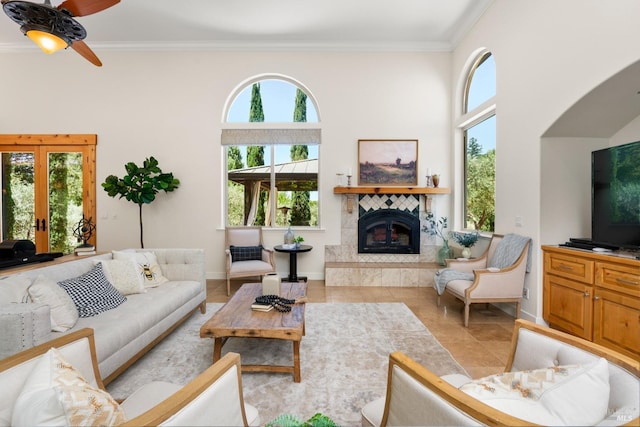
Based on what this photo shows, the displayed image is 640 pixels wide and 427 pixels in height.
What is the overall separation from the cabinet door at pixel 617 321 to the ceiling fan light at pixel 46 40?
4.81 m

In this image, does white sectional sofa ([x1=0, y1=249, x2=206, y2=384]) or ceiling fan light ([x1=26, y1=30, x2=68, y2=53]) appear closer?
white sectional sofa ([x1=0, y1=249, x2=206, y2=384])

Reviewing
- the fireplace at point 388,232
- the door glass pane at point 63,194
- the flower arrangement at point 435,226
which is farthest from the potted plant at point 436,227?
the door glass pane at point 63,194

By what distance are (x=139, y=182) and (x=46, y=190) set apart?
1910 mm

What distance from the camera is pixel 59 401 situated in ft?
2.62

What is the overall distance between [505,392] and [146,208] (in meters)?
5.50

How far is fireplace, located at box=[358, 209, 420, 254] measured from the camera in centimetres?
503

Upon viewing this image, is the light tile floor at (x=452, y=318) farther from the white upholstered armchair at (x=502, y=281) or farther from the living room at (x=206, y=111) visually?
the living room at (x=206, y=111)

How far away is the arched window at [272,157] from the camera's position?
5.05m

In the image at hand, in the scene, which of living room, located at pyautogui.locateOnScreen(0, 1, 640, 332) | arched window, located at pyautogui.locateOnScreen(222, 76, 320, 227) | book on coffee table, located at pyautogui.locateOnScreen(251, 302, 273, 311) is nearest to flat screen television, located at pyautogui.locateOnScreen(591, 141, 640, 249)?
living room, located at pyautogui.locateOnScreen(0, 1, 640, 332)

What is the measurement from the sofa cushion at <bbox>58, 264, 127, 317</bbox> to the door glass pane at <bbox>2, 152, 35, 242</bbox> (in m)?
Answer: 3.92

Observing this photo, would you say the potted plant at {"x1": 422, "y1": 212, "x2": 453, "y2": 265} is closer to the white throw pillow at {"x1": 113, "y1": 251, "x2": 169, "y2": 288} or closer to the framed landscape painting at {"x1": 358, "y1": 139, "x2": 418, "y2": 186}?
the framed landscape painting at {"x1": 358, "y1": 139, "x2": 418, "y2": 186}

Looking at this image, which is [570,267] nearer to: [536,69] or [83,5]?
[536,69]

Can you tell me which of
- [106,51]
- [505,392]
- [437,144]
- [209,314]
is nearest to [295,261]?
[209,314]

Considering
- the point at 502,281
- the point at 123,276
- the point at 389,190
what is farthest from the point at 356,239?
the point at 123,276
